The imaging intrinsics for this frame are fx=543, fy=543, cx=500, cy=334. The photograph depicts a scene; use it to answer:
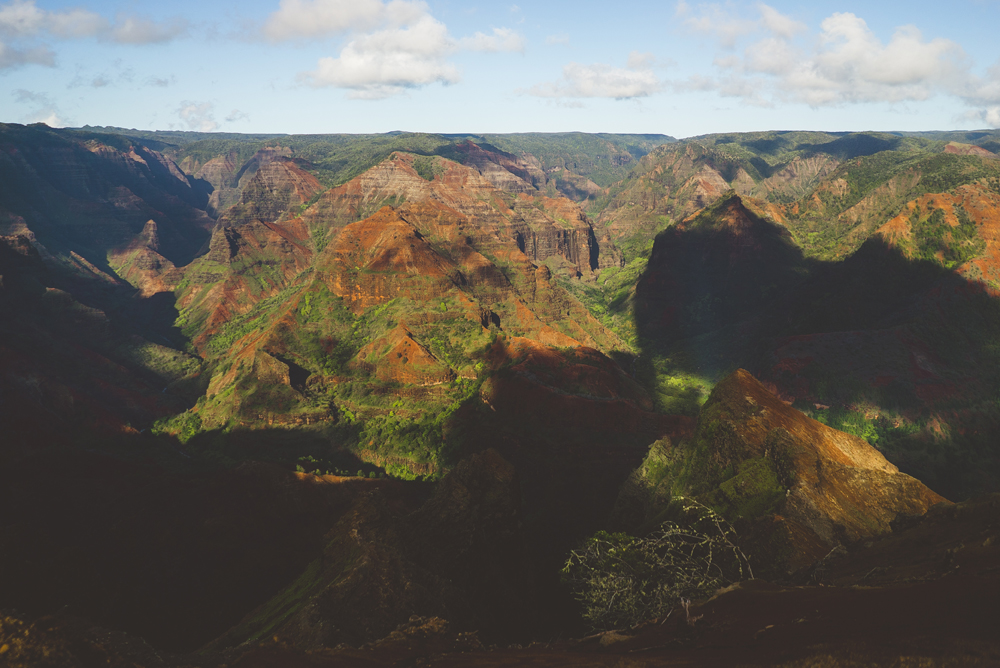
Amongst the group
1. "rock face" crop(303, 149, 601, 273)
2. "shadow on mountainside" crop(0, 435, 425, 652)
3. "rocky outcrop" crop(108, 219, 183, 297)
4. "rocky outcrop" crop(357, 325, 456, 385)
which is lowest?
"shadow on mountainside" crop(0, 435, 425, 652)

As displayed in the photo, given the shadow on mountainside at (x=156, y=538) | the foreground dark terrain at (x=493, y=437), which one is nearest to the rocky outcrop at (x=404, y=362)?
the foreground dark terrain at (x=493, y=437)

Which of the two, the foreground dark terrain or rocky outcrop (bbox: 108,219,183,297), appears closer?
the foreground dark terrain

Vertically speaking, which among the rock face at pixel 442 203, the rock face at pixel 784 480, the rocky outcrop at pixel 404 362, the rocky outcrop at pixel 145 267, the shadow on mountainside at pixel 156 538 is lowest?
the shadow on mountainside at pixel 156 538

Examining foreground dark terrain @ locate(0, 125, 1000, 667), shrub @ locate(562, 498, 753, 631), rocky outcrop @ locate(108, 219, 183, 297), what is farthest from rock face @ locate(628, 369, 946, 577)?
rocky outcrop @ locate(108, 219, 183, 297)

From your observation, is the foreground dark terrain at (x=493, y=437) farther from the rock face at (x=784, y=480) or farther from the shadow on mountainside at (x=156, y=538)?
the shadow on mountainside at (x=156, y=538)

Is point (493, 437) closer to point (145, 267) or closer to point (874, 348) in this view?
point (874, 348)

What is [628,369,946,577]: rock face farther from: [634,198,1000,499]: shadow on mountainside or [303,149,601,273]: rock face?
[303,149,601,273]: rock face
